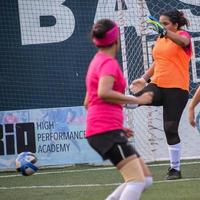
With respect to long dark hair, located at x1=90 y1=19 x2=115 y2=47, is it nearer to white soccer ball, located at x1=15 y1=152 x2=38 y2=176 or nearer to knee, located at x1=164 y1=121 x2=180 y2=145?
white soccer ball, located at x1=15 y1=152 x2=38 y2=176

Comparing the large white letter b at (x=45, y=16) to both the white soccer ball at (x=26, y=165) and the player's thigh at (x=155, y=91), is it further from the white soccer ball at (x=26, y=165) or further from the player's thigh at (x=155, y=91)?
the white soccer ball at (x=26, y=165)

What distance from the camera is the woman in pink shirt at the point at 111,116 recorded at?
5.62 meters

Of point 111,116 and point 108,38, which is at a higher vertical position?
point 108,38

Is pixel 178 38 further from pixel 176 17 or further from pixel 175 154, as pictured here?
pixel 175 154

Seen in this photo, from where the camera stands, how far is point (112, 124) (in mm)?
5734

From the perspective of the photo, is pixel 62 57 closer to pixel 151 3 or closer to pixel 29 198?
pixel 151 3

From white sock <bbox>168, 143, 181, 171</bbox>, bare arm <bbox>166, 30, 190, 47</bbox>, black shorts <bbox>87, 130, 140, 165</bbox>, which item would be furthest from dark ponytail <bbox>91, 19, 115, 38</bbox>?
white sock <bbox>168, 143, 181, 171</bbox>

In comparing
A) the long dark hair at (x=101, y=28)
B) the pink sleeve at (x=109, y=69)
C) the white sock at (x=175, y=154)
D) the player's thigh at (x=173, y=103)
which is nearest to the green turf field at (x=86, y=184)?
the white sock at (x=175, y=154)

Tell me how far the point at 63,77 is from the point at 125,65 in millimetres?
1080

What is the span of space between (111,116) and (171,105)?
333 cm

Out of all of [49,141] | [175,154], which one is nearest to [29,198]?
[175,154]

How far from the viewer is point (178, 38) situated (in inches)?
343

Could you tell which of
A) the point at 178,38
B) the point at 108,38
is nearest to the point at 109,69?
the point at 108,38

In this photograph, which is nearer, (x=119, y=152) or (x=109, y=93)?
(x=109, y=93)
